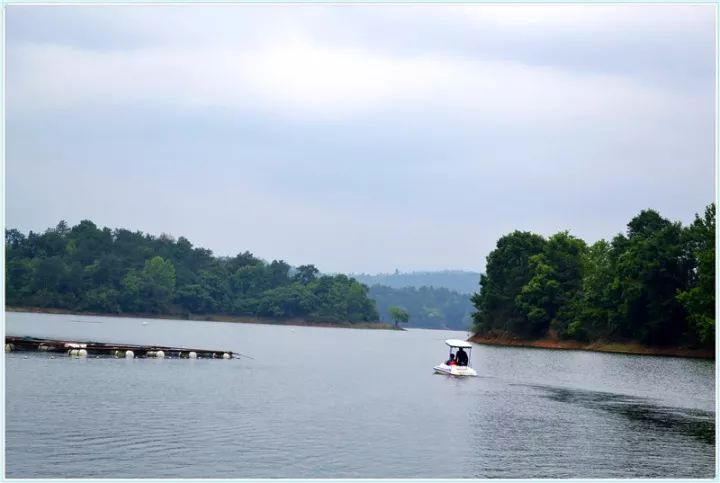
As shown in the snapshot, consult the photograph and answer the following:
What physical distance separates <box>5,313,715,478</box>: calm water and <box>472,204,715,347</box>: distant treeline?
4623 cm

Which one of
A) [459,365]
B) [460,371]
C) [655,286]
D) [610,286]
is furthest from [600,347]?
[460,371]

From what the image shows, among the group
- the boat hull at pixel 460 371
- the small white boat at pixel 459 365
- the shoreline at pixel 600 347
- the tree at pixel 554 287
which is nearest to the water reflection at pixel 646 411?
the boat hull at pixel 460 371

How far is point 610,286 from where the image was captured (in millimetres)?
139875

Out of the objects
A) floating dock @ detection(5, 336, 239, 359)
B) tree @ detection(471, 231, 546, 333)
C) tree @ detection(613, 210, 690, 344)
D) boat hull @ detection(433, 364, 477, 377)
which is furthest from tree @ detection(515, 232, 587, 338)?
floating dock @ detection(5, 336, 239, 359)

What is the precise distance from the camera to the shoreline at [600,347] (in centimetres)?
12725

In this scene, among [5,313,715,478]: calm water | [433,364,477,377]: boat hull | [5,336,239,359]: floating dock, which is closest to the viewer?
[5,313,715,478]: calm water

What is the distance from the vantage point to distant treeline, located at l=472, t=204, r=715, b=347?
12631cm

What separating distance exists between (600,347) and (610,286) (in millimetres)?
11741

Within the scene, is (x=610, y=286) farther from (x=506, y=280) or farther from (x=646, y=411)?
(x=646, y=411)

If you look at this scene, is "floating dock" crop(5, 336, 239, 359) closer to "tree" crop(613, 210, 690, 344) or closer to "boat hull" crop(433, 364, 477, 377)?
"boat hull" crop(433, 364, 477, 377)

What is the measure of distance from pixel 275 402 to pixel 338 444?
16.0 m

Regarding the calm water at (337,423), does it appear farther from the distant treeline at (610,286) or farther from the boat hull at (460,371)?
the distant treeline at (610,286)

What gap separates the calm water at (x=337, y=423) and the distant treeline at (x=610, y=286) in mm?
46227

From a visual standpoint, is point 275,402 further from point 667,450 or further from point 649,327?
point 649,327
